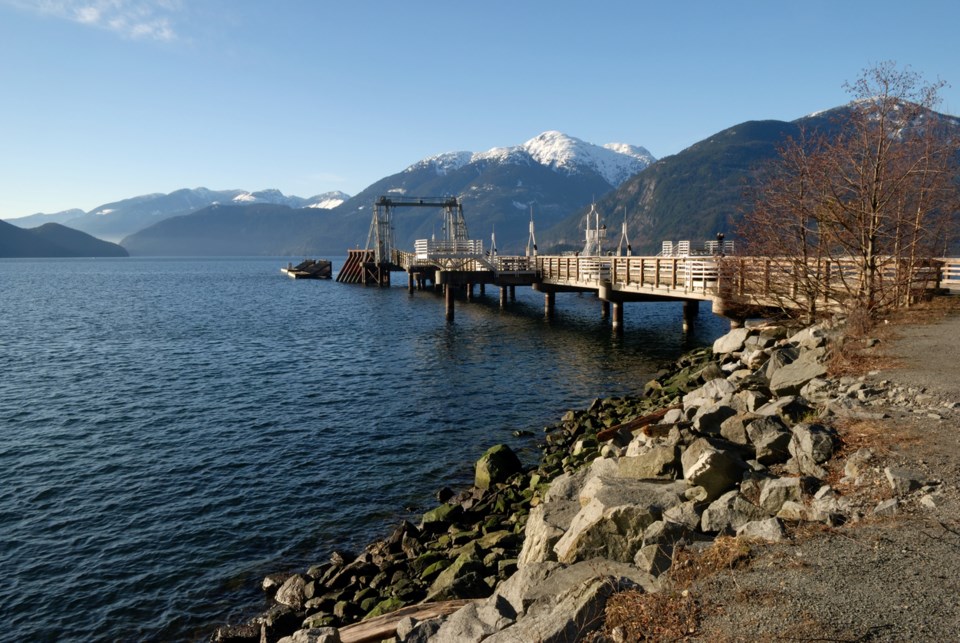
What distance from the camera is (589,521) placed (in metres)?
8.55

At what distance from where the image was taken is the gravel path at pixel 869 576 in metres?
5.51

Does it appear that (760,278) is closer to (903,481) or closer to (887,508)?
(903,481)

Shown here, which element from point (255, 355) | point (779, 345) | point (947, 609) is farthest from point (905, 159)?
point (255, 355)

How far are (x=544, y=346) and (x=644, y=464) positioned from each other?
26.8 metres

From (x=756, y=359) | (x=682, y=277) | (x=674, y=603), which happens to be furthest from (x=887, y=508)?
(x=682, y=277)

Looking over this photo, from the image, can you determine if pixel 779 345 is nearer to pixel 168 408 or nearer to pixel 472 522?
pixel 472 522

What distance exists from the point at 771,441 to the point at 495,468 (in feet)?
24.8

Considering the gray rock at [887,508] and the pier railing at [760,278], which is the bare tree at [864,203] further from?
the gray rock at [887,508]

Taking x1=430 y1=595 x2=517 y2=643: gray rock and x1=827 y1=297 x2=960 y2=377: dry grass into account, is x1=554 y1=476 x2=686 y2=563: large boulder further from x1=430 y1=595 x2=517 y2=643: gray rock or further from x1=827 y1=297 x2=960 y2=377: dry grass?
x1=827 y1=297 x2=960 y2=377: dry grass

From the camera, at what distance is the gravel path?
5.51 m

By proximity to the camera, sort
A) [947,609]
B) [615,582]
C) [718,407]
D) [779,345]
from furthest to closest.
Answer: [779,345] < [718,407] < [615,582] < [947,609]

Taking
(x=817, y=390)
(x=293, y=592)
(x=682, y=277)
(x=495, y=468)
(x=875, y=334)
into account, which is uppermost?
(x=682, y=277)

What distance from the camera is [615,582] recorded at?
269 inches

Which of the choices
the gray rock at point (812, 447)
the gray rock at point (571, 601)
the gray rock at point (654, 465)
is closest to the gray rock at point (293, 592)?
the gray rock at point (571, 601)
